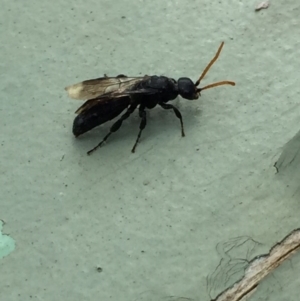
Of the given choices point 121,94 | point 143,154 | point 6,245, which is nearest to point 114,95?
point 121,94

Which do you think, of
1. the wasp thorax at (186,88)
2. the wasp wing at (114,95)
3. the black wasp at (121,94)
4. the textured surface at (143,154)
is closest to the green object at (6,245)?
the textured surface at (143,154)

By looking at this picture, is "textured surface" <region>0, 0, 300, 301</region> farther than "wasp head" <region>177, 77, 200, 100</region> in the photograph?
No

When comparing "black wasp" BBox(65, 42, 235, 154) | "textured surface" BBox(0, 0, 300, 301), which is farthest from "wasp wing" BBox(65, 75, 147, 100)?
"textured surface" BBox(0, 0, 300, 301)

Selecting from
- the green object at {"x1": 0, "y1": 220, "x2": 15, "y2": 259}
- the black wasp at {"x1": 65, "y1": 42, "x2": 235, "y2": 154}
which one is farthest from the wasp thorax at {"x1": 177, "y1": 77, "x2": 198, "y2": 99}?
the green object at {"x1": 0, "y1": 220, "x2": 15, "y2": 259}

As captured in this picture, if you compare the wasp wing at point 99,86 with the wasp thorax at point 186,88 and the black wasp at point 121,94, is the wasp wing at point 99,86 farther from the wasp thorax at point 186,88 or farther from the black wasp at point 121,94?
the wasp thorax at point 186,88

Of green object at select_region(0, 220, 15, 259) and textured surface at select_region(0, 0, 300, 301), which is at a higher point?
textured surface at select_region(0, 0, 300, 301)

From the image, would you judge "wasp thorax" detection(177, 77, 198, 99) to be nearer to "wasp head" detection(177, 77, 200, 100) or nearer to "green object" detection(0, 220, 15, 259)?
"wasp head" detection(177, 77, 200, 100)

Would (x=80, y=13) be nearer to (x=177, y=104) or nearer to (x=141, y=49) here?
(x=141, y=49)
